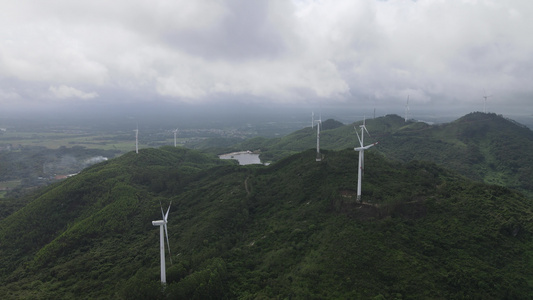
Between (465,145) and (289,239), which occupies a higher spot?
(465,145)

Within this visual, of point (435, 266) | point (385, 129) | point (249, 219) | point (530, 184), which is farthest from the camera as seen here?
point (385, 129)

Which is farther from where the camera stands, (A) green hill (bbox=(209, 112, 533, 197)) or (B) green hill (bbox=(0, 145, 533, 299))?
(A) green hill (bbox=(209, 112, 533, 197))

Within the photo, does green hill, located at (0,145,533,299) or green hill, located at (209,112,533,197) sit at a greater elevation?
green hill, located at (209,112,533,197)

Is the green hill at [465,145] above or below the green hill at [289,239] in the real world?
above

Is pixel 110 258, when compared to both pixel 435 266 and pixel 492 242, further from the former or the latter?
pixel 492 242

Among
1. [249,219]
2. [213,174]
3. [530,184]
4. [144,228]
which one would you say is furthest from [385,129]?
[144,228]

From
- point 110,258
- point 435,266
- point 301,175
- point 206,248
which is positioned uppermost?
point 301,175

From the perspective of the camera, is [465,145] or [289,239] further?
[465,145]

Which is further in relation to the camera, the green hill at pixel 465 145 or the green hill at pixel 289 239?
the green hill at pixel 465 145
